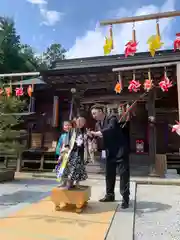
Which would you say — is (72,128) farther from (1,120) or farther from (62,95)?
(62,95)

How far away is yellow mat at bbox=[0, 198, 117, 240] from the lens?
294 centimetres

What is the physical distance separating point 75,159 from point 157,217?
1.78m

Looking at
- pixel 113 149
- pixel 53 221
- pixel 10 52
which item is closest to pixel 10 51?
pixel 10 52

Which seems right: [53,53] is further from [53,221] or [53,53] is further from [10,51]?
[53,221]

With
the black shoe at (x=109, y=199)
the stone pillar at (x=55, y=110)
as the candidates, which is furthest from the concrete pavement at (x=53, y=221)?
the stone pillar at (x=55, y=110)

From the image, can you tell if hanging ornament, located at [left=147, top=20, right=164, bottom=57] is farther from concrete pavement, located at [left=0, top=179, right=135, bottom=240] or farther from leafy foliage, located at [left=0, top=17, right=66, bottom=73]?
leafy foliage, located at [left=0, top=17, right=66, bottom=73]

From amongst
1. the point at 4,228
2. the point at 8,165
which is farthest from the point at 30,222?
the point at 8,165

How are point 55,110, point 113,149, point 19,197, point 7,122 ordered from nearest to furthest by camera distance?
point 113,149
point 19,197
point 7,122
point 55,110

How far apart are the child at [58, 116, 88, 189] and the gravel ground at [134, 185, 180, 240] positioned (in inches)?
49.7

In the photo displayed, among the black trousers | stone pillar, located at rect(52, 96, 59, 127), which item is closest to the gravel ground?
the black trousers

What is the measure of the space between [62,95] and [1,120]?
19.0ft

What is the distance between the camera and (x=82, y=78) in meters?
9.52

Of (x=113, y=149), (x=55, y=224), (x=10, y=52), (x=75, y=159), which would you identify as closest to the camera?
(x=55, y=224)

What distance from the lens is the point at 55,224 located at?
3373 mm
